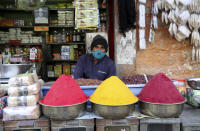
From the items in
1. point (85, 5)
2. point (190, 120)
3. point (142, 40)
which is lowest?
point (190, 120)

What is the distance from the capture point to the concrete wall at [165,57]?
99.4 inches

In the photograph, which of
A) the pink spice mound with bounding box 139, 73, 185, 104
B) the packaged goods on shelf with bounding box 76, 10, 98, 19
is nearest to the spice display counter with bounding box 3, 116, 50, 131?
the pink spice mound with bounding box 139, 73, 185, 104

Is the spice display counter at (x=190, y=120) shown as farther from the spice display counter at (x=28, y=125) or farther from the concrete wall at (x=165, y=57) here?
the concrete wall at (x=165, y=57)

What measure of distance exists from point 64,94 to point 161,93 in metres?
0.60

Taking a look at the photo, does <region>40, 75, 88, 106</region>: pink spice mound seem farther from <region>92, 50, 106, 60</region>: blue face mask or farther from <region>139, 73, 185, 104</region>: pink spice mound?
<region>92, 50, 106, 60</region>: blue face mask

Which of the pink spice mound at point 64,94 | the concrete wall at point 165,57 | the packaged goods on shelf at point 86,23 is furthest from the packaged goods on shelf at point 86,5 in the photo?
the pink spice mound at point 64,94

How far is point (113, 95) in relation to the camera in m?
1.15

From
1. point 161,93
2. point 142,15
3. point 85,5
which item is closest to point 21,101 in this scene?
point 161,93

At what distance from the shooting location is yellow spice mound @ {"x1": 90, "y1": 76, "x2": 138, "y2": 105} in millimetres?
1140

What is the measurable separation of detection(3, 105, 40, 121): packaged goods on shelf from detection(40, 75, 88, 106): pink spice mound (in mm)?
84

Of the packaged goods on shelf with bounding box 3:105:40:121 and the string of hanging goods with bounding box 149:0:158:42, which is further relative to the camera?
the string of hanging goods with bounding box 149:0:158:42

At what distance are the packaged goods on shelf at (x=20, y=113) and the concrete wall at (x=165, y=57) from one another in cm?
168

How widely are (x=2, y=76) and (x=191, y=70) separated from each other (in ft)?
7.59

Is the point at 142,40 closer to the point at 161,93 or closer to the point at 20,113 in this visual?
the point at 161,93
